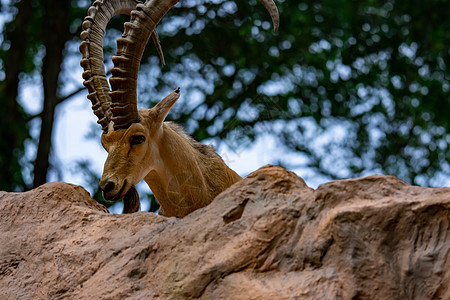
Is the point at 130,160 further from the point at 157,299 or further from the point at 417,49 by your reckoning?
the point at 417,49

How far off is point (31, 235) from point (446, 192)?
3.04m

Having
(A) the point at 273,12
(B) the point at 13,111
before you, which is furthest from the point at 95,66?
(B) the point at 13,111

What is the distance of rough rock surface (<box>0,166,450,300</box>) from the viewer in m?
3.76

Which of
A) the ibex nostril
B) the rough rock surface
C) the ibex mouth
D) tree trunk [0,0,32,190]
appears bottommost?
the rough rock surface

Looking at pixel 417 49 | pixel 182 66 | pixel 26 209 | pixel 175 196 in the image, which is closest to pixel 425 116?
pixel 417 49

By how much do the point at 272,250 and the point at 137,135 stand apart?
257 cm

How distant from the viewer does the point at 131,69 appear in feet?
20.1

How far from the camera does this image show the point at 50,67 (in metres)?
14.2

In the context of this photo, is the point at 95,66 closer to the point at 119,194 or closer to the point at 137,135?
the point at 137,135

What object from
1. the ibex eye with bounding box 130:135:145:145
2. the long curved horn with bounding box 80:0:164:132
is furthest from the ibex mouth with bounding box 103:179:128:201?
the long curved horn with bounding box 80:0:164:132

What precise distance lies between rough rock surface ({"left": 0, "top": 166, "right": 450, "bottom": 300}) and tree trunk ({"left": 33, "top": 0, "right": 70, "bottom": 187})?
29.0 ft

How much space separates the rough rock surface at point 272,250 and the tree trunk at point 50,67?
8.85 meters

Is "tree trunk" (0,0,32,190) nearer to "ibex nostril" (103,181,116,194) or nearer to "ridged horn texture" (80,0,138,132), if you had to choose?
"ridged horn texture" (80,0,138,132)

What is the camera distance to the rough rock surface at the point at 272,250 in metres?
3.76
